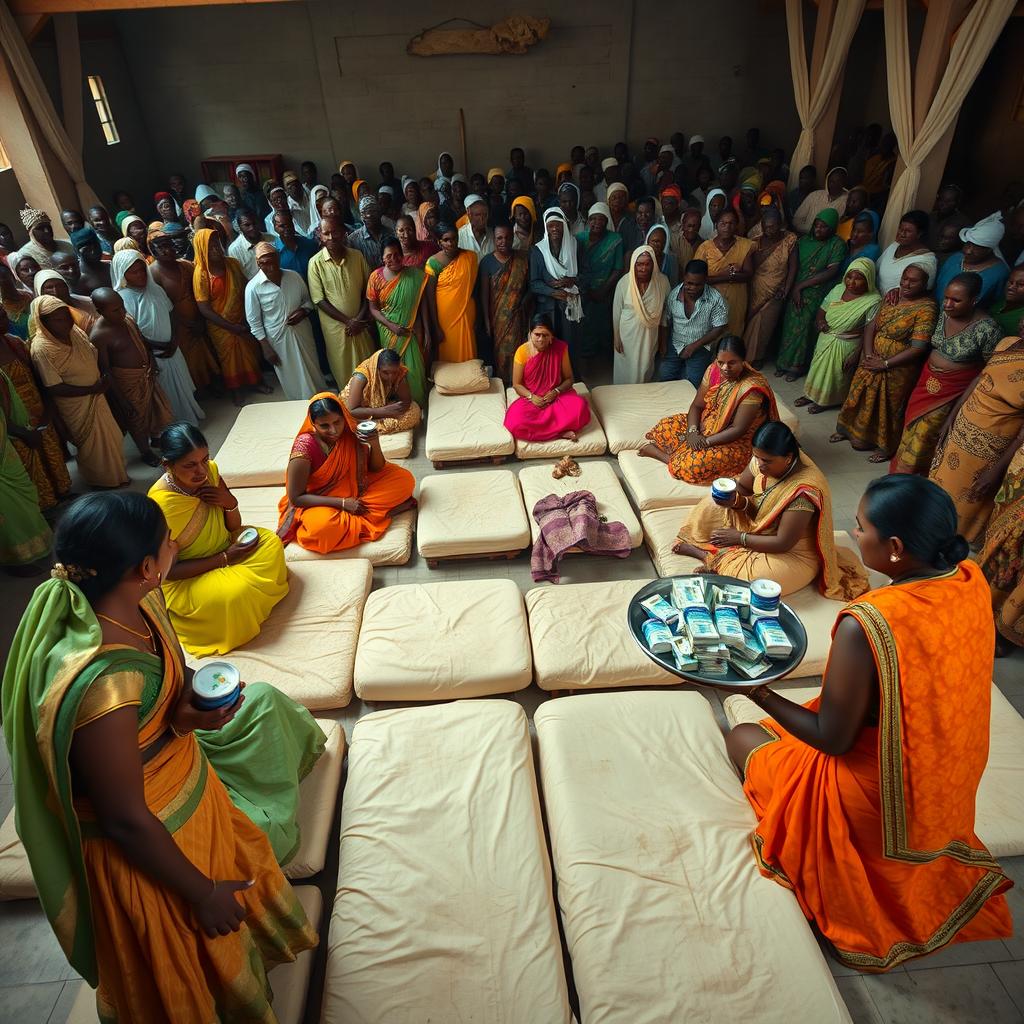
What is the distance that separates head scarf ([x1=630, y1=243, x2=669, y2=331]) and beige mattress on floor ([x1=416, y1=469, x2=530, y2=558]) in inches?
89.8

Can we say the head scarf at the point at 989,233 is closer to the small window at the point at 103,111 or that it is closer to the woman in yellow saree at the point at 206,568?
the woman in yellow saree at the point at 206,568

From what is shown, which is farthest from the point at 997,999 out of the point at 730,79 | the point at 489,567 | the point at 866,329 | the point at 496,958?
the point at 730,79

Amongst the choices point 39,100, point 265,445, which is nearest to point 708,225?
point 265,445

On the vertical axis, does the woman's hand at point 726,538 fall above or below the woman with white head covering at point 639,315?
below

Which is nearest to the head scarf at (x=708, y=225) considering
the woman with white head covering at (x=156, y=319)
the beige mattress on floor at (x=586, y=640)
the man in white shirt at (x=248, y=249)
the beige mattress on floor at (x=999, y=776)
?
the man in white shirt at (x=248, y=249)

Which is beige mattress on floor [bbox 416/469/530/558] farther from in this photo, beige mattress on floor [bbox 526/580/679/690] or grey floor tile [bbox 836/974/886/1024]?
grey floor tile [bbox 836/974/886/1024]

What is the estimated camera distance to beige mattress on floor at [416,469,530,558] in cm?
423

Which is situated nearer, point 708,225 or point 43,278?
point 43,278

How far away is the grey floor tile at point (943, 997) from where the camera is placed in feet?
7.25

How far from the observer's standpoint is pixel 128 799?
1.54 metres

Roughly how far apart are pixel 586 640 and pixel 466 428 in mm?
2644

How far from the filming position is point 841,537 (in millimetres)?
4078

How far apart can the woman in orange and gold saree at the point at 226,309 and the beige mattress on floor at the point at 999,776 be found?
589 cm

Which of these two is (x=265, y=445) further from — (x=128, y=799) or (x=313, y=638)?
(x=128, y=799)
